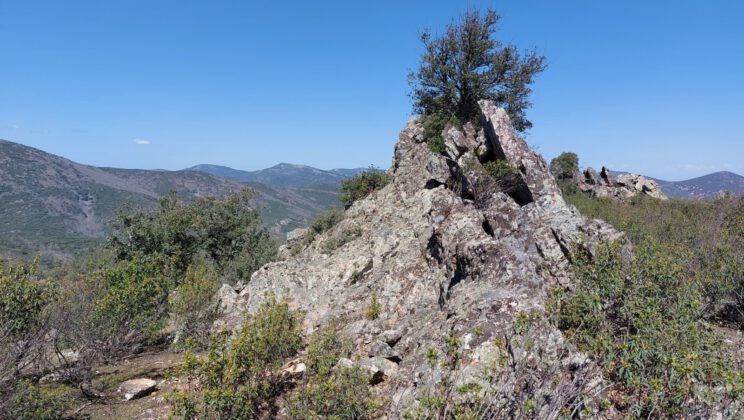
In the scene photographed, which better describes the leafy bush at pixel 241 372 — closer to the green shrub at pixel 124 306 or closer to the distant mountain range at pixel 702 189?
the green shrub at pixel 124 306

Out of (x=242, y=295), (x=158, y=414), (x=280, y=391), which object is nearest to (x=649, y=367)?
(x=280, y=391)

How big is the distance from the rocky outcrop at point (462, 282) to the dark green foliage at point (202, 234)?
40.2 feet

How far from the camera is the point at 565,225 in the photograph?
38.4 feet

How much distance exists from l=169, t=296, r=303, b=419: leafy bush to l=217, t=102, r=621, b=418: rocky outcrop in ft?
6.24

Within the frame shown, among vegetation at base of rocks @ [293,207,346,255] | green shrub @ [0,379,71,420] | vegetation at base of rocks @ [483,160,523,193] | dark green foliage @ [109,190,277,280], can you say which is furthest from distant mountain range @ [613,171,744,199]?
green shrub @ [0,379,71,420]

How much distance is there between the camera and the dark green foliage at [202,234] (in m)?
29.7

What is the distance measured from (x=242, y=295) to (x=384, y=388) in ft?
41.0

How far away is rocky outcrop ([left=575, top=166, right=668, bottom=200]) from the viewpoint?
43022 mm

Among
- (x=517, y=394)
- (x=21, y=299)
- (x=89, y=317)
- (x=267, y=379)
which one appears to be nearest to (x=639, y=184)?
(x=517, y=394)

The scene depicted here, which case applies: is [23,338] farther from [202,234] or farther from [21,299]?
[202,234]

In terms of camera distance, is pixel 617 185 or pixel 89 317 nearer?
pixel 89 317

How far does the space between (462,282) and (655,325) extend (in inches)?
182

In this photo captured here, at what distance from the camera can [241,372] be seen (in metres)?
8.16

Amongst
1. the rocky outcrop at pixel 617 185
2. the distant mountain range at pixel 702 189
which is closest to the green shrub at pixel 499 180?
the distant mountain range at pixel 702 189
